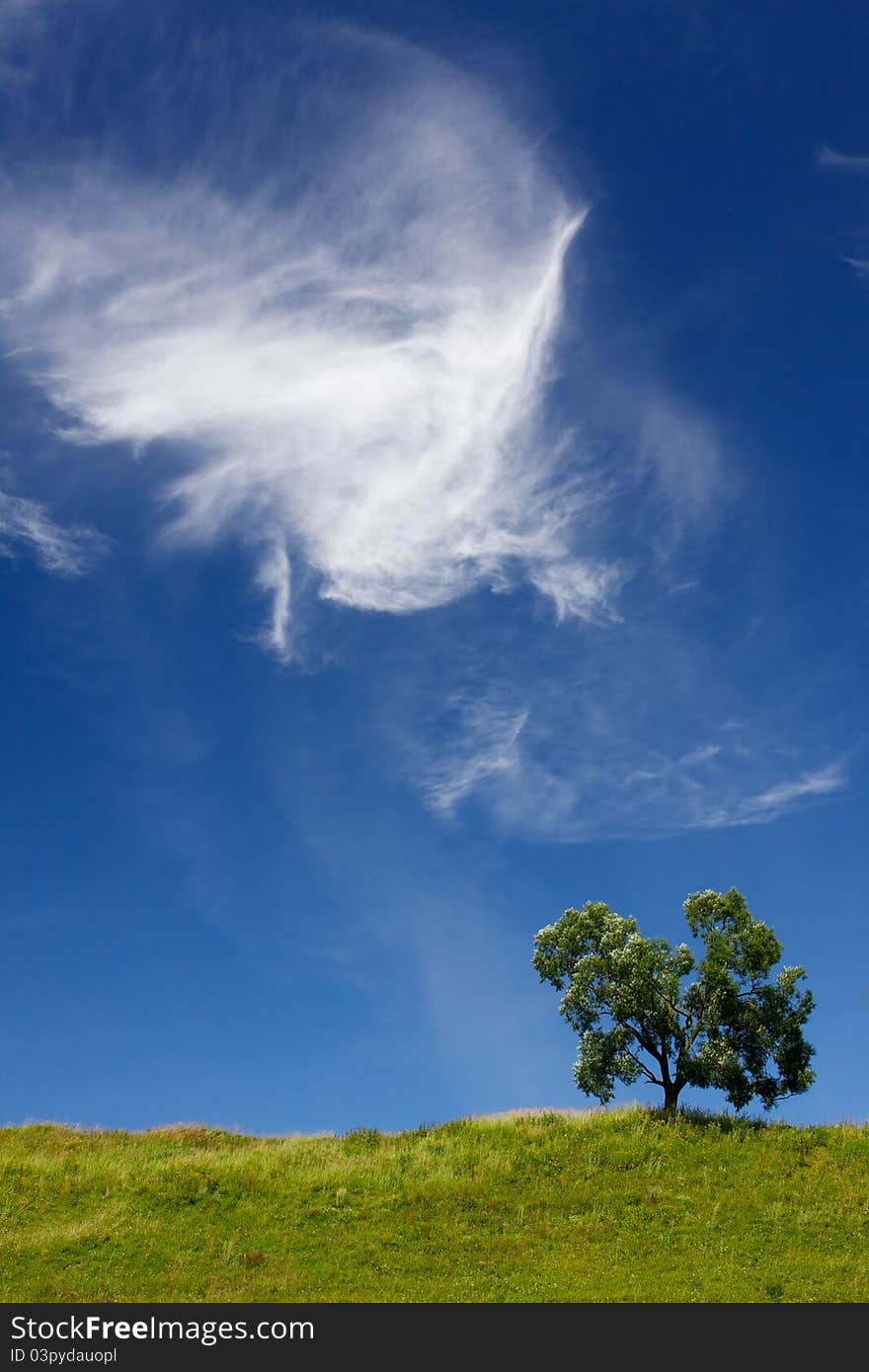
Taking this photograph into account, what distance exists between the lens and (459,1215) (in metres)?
35.5

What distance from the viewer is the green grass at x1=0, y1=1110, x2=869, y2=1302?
94.3ft

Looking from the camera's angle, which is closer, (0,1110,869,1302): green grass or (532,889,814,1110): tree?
(0,1110,869,1302): green grass

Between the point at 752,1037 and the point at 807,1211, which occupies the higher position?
the point at 752,1037

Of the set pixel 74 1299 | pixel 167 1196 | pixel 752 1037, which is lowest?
pixel 74 1299

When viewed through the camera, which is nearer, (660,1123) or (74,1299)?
(74,1299)

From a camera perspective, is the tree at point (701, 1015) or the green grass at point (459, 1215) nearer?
the green grass at point (459, 1215)

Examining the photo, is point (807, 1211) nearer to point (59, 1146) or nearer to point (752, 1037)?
point (752, 1037)

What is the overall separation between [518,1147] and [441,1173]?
4.70 m

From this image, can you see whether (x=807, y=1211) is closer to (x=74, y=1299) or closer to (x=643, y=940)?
(x=643, y=940)

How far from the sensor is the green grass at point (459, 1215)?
2873 centimetres
